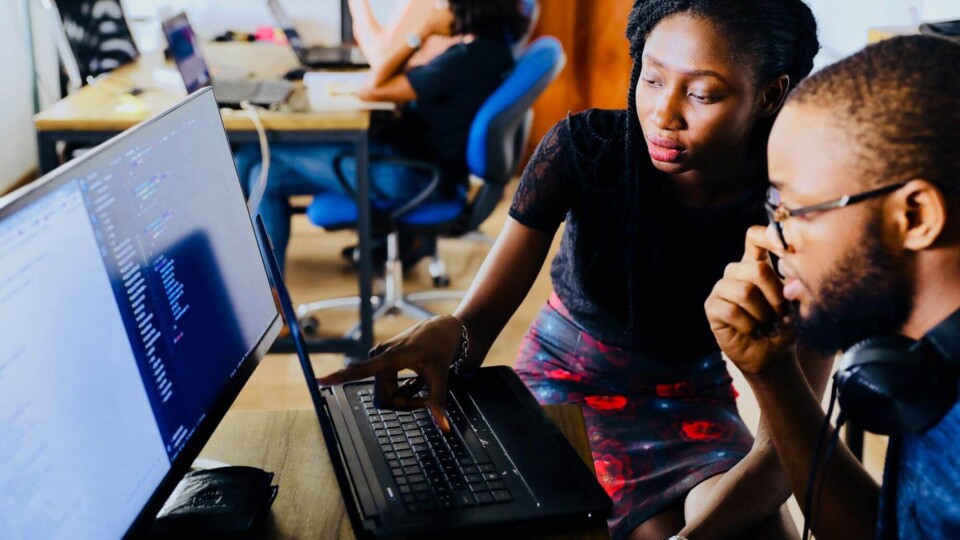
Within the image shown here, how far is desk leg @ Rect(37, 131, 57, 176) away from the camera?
2.40 meters

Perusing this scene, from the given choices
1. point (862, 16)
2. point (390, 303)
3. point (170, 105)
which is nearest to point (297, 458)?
point (170, 105)

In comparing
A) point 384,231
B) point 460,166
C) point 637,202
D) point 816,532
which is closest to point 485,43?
point 460,166

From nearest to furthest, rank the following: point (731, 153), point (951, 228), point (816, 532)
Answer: point (951, 228) < point (816, 532) < point (731, 153)

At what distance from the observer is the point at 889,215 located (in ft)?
2.65

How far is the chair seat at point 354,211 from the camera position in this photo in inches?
103

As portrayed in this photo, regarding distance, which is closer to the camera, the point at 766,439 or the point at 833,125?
the point at 833,125

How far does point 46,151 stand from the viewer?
2412 millimetres

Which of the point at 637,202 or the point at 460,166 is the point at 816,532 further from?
the point at 460,166

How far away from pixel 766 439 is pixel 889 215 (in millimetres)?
471

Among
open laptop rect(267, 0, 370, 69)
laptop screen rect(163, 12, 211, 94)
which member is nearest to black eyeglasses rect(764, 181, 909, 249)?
laptop screen rect(163, 12, 211, 94)

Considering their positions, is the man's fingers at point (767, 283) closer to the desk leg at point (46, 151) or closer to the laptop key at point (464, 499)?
the laptop key at point (464, 499)

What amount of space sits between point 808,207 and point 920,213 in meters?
0.10

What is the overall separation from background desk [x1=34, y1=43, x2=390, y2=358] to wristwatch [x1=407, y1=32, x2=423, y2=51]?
0.24m

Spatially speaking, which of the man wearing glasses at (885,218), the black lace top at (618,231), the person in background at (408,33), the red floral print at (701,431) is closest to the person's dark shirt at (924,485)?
the man wearing glasses at (885,218)
